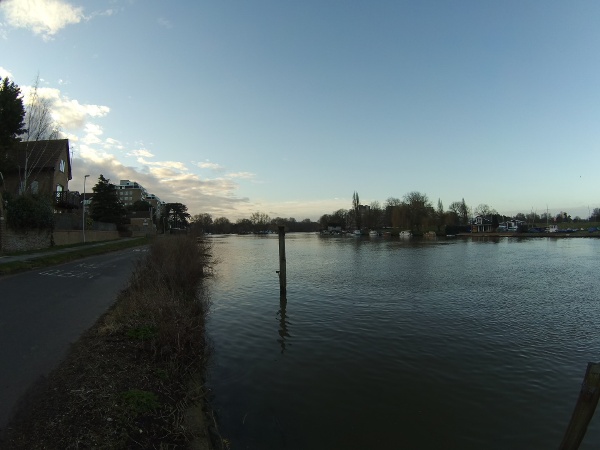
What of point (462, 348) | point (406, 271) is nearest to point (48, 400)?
point (462, 348)

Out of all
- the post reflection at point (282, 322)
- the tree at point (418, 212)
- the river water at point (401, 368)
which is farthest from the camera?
the tree at point (418, 212)

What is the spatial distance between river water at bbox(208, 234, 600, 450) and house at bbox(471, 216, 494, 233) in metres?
120

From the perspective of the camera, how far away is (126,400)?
5.42m

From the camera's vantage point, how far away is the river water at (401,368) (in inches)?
249

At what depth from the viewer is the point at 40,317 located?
32.6 ft

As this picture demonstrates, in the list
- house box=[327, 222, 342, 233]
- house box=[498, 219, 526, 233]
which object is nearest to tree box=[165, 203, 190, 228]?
house box=[327, 222, 342, 233]

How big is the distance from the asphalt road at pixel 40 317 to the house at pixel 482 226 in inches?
5119

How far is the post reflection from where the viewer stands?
37.1 ft

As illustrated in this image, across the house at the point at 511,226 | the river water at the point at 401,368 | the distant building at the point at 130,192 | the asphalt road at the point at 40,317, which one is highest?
the distant building at the point at 130,192

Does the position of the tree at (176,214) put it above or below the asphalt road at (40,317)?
above

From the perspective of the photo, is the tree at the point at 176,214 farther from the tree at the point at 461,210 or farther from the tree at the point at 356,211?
the tree at the point at 461,210

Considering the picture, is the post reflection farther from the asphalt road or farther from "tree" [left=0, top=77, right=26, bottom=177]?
"tree" [left=0, top=77, right=26, bottom=177]

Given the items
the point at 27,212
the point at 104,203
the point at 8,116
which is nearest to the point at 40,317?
the point at 27,212

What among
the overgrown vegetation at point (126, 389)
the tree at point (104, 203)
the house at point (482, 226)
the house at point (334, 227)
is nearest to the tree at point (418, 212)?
the house at point (482, 226)
